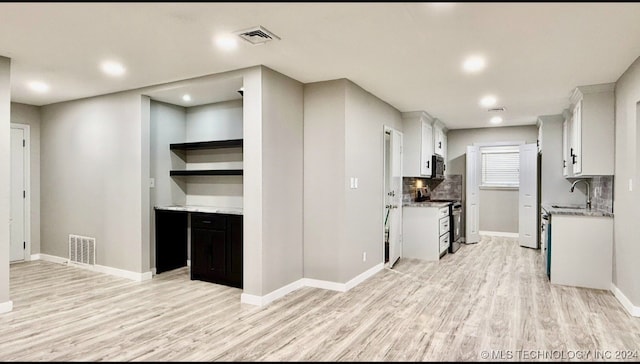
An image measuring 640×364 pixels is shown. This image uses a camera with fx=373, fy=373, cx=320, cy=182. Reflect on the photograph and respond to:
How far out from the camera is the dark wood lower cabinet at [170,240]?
4973 mm

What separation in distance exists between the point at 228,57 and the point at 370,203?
2548 mm

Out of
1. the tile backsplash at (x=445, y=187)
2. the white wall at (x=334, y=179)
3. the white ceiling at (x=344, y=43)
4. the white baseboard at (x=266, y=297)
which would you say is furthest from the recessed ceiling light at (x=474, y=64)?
the tile backsplash at (x=445, y=187)

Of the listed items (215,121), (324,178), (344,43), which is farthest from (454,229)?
(344,43)

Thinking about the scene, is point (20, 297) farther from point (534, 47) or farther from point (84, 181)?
point (534, 47)

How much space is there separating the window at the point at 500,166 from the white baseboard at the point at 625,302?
450 centimetres

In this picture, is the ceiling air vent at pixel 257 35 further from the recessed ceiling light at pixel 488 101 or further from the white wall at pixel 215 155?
the recessed ceiling light at pixel 488 101

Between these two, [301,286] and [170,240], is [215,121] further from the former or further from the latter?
[301,286]

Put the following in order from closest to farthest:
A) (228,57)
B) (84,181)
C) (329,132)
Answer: (228,57) → (329,132) → (84,181)

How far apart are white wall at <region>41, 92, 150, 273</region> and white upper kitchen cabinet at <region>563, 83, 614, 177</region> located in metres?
5.40

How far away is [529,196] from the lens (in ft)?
23.5

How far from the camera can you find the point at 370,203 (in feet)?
Result: 16.2

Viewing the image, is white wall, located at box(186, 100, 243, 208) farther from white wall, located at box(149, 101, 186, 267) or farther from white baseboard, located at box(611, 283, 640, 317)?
white baseboard, located at box(611, 283, 640, 317)


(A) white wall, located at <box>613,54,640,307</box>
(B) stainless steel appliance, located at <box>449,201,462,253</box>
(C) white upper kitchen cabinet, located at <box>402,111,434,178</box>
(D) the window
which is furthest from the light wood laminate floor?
(D) the window

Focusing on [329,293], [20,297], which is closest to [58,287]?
[20,297]
